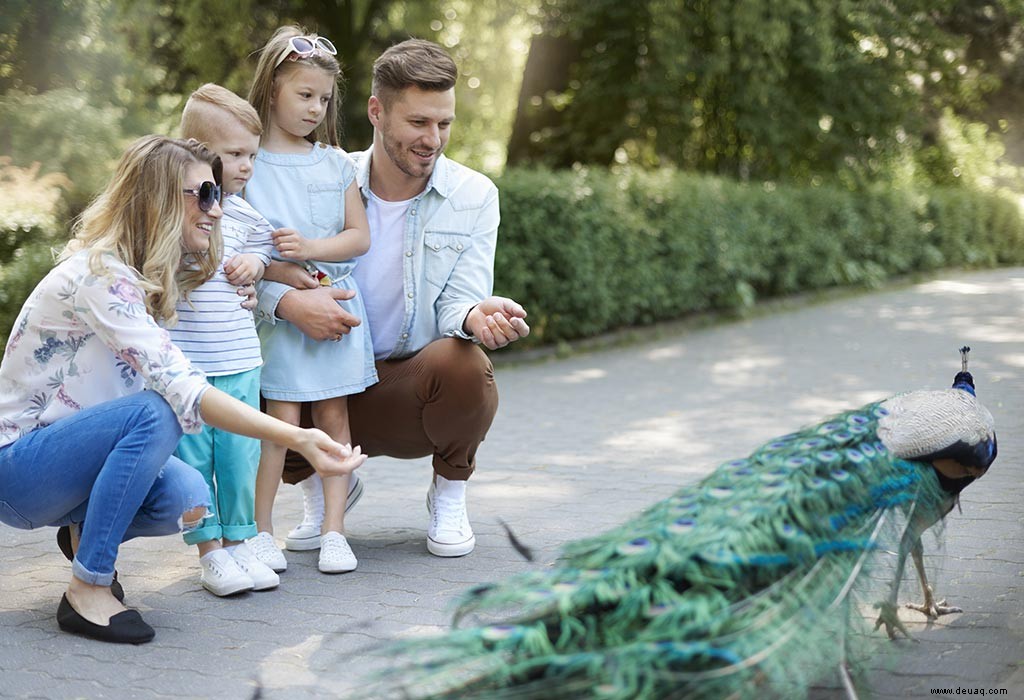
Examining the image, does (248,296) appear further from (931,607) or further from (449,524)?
(931,607)

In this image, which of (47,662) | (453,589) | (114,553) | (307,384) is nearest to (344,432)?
(307,384)

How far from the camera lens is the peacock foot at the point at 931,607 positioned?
3639 mm

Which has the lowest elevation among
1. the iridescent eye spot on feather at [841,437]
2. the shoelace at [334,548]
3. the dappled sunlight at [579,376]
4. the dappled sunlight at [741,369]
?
the dappled sunlight at [579,376]

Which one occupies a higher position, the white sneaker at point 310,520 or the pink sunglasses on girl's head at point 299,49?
the pink sunglasses on girl's head at point 299,49

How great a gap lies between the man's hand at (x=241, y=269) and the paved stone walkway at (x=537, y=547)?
3.78 feet

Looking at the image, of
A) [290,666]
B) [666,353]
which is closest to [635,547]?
[290,666]

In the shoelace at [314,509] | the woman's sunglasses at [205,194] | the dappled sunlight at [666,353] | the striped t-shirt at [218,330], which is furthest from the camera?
the dappled sunlight at [666,353]

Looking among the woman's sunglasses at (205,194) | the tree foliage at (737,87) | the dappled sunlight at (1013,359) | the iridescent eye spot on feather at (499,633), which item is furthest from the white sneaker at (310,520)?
the tree foliage at (737,87)

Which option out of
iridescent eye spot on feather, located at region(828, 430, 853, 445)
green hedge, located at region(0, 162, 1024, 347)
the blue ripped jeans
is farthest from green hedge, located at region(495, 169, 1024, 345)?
iridescent eye spot on feather, located at region(828, 430, 853, 445)

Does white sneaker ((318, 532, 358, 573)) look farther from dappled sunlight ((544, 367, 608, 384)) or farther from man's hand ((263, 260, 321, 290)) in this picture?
dappled sunlight ((544, 367, 608, 384))

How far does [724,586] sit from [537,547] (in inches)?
96.1

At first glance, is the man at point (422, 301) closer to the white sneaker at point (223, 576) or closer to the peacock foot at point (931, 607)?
the white sneaker at point (223, 576)

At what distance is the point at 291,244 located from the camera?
4430 millimetres

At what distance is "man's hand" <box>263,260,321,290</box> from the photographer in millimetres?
4492
